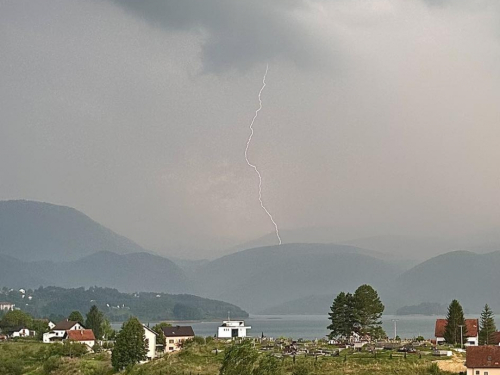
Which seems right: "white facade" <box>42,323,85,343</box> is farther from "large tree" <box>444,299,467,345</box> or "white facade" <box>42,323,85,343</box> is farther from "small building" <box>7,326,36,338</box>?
"large tree" <box>444,299,467,345</box>

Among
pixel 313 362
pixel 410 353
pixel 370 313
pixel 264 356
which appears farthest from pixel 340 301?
pixel 264 356

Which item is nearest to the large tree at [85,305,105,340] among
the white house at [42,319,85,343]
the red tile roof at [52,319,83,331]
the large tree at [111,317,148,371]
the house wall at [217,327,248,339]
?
the white house at [42,319,85,343]

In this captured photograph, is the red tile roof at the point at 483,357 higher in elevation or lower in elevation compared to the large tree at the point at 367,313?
lower

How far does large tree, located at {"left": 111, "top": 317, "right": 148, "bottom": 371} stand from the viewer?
57.3 metres

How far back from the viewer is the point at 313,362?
50.6 m

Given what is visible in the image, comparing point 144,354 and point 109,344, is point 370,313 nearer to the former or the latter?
point 144,354

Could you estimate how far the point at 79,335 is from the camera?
78.7 metres

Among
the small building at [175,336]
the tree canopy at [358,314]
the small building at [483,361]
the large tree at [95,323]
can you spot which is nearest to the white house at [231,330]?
the small building at [175,336]

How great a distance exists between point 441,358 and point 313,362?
927cm

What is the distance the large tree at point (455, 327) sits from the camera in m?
64.3

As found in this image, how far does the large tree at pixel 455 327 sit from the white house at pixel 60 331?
1626 inches

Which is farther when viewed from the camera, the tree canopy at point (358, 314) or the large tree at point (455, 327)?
the tree canopy at point (358, 314)

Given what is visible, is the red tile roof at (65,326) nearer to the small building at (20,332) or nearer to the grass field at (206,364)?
the small building at (20,332)

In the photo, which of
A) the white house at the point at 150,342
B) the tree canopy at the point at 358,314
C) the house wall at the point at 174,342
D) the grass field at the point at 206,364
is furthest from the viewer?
the house wall at the point at 174,342
